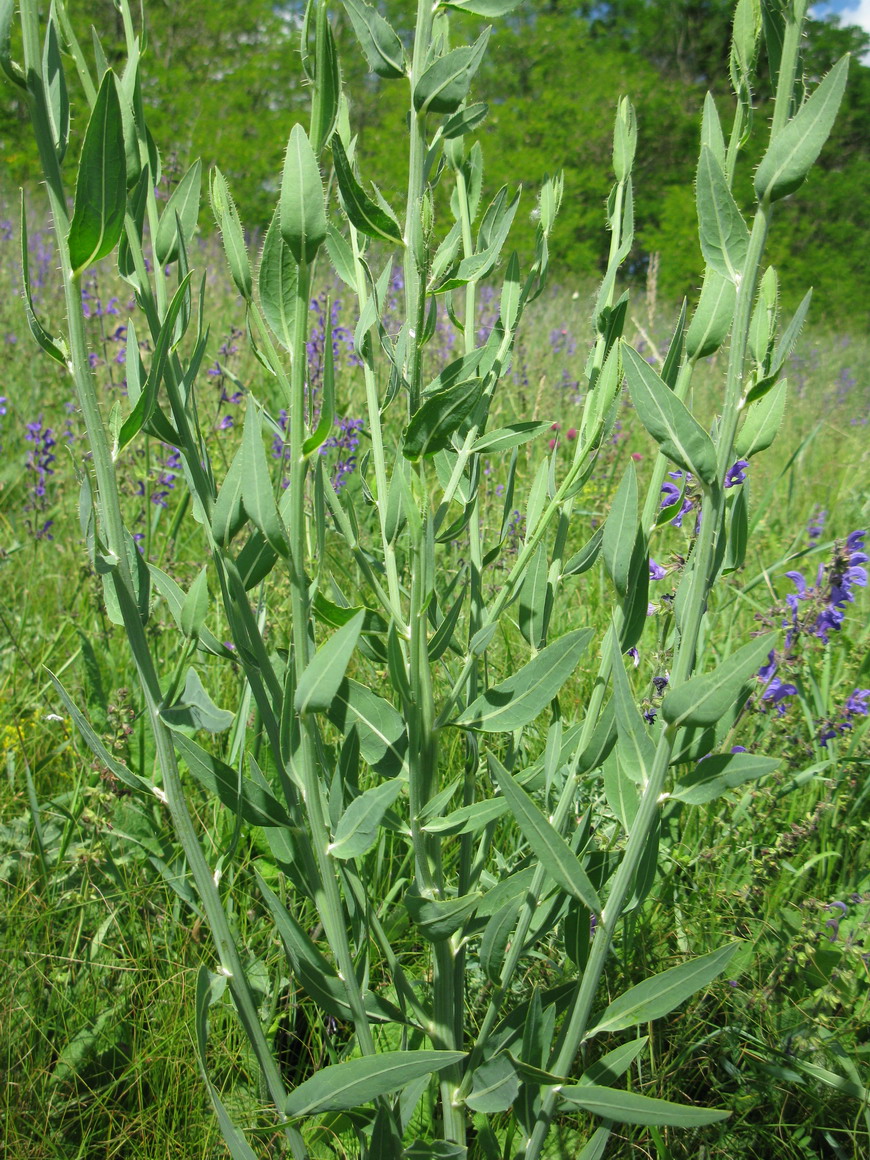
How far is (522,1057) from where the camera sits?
3.15 ft

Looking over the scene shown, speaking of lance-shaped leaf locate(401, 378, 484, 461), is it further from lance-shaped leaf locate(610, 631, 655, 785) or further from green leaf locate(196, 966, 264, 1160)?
green leaf locate(196, 966, 264, 1160)

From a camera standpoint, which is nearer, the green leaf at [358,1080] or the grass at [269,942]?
the green leaf at [358,1080]

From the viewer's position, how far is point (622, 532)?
897 mm

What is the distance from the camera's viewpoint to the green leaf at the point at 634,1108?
2.72 feet

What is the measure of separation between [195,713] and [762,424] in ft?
1.90

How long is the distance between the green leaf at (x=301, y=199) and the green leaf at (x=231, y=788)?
47 cm

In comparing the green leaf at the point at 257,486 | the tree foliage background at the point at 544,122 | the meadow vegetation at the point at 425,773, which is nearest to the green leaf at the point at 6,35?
the meadow vegetation at the point at 425,773

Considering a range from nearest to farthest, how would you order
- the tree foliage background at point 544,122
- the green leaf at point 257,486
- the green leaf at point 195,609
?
1. the green leaf at point 257,486
2. the green leaf at point 195,609
3. the tree foliage background at point 544,122

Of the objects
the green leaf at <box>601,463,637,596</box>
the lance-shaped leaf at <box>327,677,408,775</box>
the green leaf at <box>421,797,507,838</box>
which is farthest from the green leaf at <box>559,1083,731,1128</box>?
the green leaf at <box>601,463,637,596</box>

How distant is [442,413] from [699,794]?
413mm

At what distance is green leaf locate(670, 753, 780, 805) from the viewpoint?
813mm

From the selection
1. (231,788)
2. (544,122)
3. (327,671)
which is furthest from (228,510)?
(544,122)

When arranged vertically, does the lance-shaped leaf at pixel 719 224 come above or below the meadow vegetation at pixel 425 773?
above

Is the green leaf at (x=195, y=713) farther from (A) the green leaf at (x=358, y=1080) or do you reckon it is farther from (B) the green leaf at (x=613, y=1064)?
(B) the green leaf at (x=613, y=1064)
